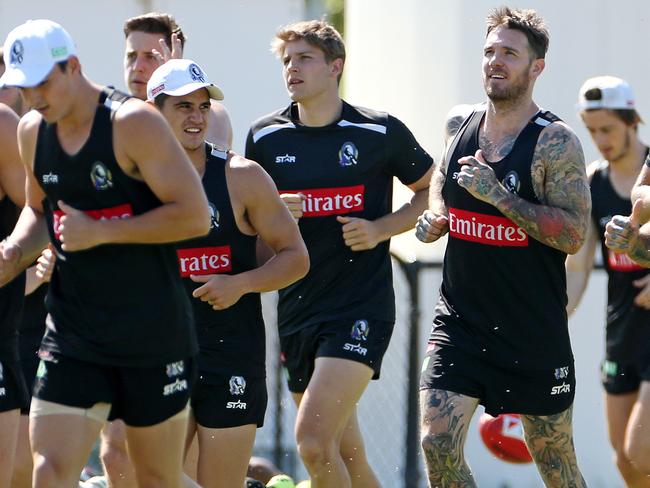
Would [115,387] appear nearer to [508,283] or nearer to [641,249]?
[508,283]

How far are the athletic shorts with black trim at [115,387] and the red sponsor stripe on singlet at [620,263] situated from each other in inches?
133

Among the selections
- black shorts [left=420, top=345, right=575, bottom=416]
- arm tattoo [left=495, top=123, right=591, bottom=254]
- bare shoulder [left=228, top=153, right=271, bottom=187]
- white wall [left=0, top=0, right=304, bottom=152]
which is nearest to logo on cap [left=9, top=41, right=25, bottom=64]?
bare shoulder [left=228, top=153, right=271, bottom=187]

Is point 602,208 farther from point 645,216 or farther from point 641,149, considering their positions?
point 645,216

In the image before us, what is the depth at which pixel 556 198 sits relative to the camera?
6.72 meters

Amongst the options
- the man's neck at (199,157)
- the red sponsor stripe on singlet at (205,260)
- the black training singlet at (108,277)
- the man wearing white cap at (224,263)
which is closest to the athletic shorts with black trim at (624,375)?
the man wearing white cap at (224,263)

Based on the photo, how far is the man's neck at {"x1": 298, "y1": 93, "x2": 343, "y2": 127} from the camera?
8.20 m

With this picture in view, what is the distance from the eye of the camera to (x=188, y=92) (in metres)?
6.87

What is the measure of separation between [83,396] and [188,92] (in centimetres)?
181

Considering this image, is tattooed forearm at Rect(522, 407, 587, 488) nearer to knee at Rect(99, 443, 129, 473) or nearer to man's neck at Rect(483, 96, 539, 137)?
man's neck at Rect(483, 96, 539, 137)

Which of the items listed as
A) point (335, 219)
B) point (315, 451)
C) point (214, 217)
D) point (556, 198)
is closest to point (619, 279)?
point (335, 219)

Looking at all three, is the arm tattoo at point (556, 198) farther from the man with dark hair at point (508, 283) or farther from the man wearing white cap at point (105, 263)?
the man wearing white cap at point (105, 263)

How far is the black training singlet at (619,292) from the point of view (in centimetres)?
831

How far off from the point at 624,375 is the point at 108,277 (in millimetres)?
3828

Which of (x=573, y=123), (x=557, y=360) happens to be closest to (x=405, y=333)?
(x=573, y=123)
